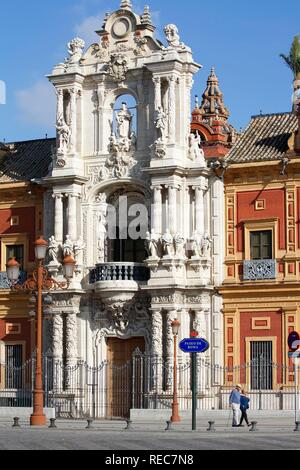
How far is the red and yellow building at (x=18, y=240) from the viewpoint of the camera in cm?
5506

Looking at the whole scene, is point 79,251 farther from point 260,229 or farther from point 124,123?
point 260,229

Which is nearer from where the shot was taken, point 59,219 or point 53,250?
point 53,250

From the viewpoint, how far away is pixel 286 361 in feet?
163

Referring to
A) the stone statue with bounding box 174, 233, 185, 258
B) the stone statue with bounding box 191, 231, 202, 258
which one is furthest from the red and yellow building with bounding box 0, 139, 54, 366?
the stone statue with bounding box 191, 231, 202, 258

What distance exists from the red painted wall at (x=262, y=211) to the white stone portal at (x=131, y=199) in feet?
2.70

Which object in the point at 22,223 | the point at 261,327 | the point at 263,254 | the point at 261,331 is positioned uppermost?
the point at 22,223

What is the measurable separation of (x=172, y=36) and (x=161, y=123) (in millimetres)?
3636

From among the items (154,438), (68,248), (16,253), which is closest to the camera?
(154,438)

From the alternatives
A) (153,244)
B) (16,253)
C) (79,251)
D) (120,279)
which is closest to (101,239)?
(79,251)

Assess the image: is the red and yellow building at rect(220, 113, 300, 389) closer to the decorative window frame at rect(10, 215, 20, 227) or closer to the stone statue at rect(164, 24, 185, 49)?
the stone statue at rect(164, 24, 185, 49)

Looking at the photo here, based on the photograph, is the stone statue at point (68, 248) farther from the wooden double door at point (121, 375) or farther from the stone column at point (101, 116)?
the stone column at point (101, 116)

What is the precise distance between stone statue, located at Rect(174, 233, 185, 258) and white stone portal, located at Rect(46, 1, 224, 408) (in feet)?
0.16

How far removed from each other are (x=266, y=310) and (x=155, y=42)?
11591 mm

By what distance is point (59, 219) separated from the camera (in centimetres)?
5344
